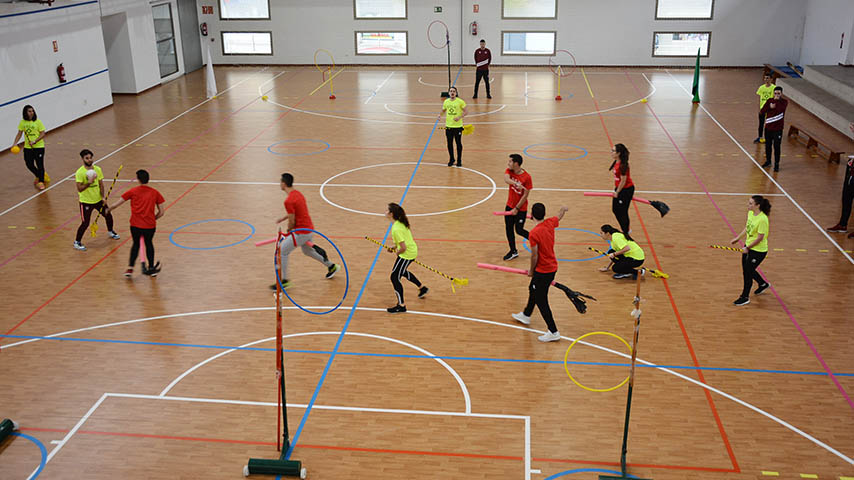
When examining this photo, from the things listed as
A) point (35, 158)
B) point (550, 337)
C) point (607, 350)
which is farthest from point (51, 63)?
point (607, 350)

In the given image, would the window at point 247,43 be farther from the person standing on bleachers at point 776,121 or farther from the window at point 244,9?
the person standing on bleachers at point 776,121

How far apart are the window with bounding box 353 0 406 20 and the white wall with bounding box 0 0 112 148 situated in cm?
1205

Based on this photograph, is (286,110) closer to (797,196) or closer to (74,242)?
(74,242)

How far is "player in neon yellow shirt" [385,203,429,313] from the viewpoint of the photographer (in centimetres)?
1046

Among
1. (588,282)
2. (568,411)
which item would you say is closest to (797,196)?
(588,282)

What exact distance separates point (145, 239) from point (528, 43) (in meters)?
24.8

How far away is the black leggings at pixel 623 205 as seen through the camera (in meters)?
12.9

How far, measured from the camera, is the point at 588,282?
12.0 metres

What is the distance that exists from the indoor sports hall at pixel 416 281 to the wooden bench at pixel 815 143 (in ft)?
0.34

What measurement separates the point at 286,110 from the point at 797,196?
16237mm

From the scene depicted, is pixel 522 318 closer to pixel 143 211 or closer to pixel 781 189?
pixel 143 211

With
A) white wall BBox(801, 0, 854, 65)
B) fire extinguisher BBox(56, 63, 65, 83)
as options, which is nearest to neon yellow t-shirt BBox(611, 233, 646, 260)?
fire extinguisher BBox(56, 63, 65, 83)

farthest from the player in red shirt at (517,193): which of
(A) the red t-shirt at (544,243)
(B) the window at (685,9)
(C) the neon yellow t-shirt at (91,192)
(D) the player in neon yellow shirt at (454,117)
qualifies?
(B) the window at (685,9)

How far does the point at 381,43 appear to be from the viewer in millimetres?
33812
